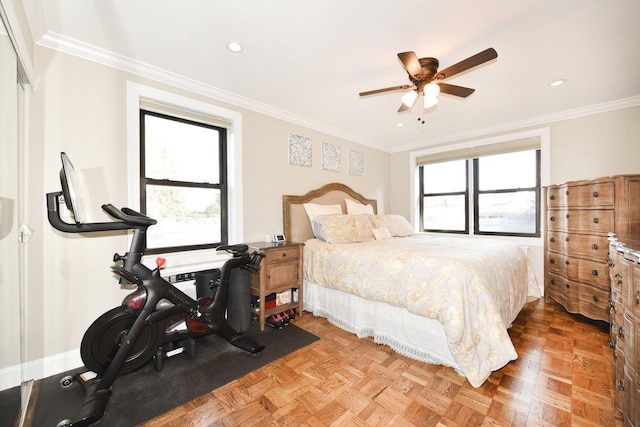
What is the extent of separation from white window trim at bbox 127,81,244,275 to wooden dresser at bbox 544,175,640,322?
3628 mm

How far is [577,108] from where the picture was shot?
10.4 ft

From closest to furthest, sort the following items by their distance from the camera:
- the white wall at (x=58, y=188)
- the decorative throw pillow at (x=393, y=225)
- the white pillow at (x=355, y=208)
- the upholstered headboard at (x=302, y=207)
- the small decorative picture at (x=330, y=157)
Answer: the white wall at (x=58, y=188) < the upholstered headboard at (x=302, y=207) < the decorative throw pillow at (x=393, y=225) < the small decorative picture at (x=330, y=157) < the white pillow at (x=355, y=208)

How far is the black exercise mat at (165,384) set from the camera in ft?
4.89

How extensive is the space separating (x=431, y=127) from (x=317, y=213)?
222 cm

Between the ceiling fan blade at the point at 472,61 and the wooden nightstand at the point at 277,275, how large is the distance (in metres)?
2.07

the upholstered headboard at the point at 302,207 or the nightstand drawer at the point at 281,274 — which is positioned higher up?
the upholstered headboard at the point at 302,207

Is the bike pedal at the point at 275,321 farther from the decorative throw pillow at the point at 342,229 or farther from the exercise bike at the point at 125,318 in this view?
the decorative throw pillow at the point at 342,229

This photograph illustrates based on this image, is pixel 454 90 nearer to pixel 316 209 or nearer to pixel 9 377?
pixel 316 209

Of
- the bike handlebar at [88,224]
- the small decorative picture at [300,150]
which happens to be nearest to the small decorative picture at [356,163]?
the small decorative picture at [300,150]

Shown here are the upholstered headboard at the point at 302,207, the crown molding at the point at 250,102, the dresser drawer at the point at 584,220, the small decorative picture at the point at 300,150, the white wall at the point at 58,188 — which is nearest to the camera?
the white wall at the point at 58,188

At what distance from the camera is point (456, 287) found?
179 centimetres

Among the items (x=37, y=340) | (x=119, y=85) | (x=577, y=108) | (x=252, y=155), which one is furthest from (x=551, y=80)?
(x=37, y=340)

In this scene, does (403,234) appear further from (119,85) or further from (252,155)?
(119,85)

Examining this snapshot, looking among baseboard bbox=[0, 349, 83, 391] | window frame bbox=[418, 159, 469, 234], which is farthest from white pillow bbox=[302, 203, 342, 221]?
baseboard bbox=[0, 349, 83, 391]
